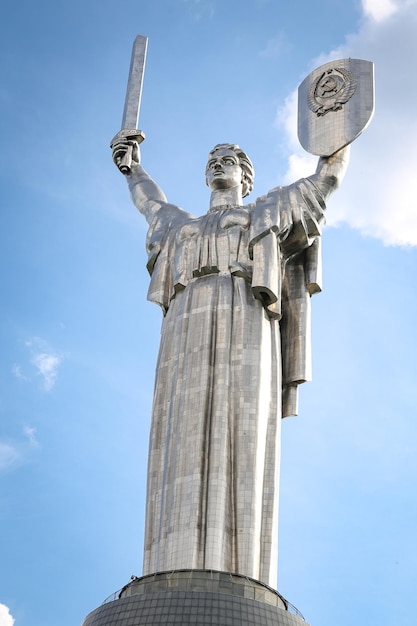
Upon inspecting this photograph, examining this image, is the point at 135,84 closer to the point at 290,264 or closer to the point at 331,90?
the point at 331,90

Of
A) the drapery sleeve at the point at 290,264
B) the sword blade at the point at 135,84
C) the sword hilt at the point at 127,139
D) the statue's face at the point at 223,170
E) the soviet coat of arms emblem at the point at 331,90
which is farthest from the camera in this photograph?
the sword blade at the point at 135,84

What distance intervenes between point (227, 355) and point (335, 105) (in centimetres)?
404

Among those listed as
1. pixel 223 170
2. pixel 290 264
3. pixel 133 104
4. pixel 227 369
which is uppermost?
pixel 133 104

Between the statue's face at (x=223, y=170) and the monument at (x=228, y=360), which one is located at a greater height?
the statue's face at (x=223, y=170)

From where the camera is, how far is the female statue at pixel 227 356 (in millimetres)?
10523

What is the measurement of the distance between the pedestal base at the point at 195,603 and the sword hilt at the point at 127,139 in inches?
270

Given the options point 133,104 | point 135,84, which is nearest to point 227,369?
point 133,104

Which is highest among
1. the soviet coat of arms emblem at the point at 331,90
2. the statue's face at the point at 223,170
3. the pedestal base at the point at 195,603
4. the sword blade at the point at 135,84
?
the sword blade at the point at 135,84

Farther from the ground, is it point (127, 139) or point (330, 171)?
point (127, 139)

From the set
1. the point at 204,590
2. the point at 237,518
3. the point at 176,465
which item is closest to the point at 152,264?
the point at 176,465

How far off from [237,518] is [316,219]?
4174 mm

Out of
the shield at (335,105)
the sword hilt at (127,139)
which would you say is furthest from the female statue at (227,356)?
the sword hilt at (127,139)

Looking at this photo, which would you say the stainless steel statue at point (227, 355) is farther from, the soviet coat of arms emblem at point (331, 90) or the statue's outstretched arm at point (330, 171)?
the soviet coat of arms emblem at point (331, 90)

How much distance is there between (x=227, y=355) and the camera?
37.9 feet
